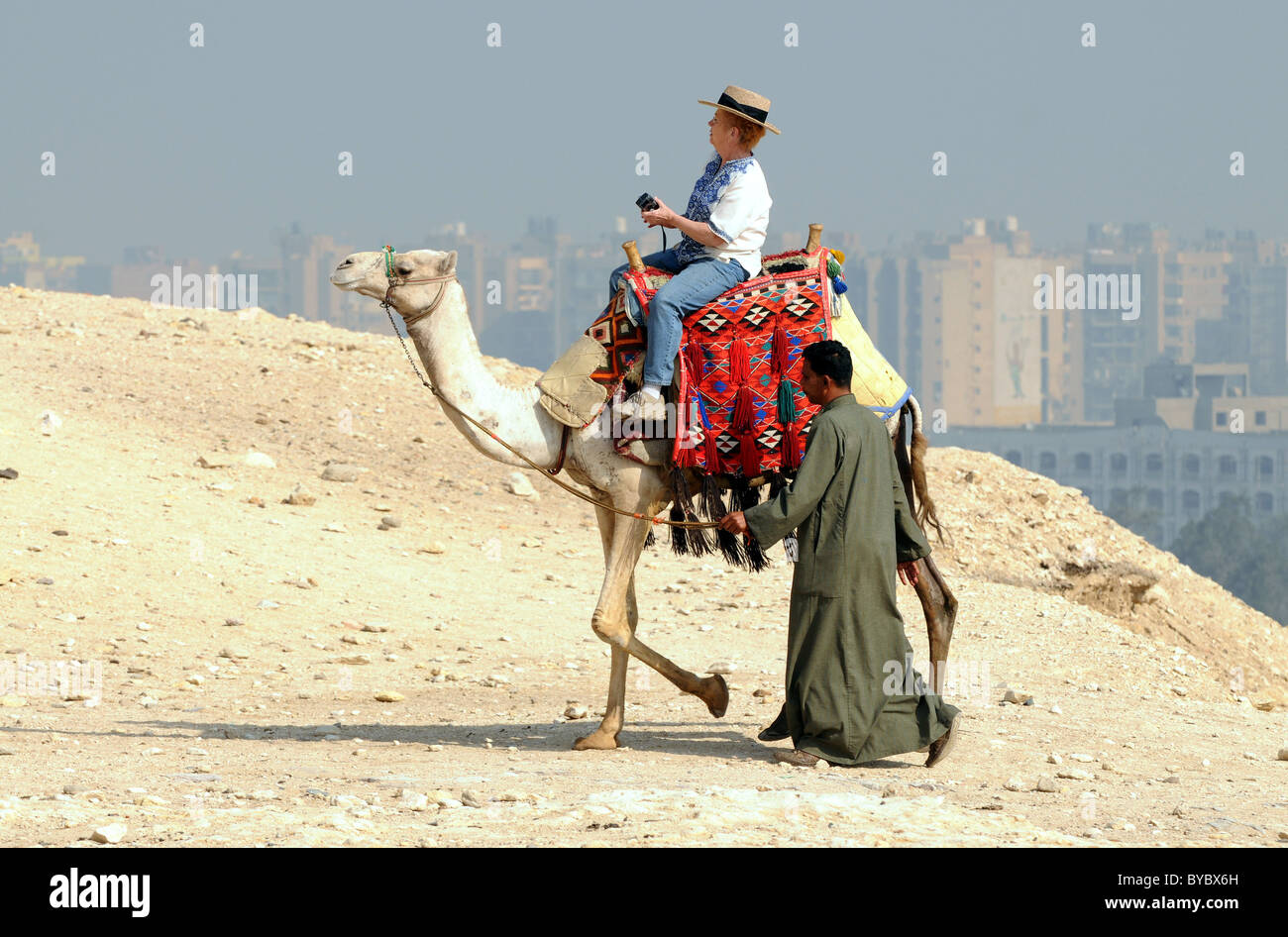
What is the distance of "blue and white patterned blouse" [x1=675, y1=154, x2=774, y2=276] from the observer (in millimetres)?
7895

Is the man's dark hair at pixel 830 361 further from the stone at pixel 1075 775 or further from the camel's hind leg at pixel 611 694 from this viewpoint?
the stone at pixel 1075 775

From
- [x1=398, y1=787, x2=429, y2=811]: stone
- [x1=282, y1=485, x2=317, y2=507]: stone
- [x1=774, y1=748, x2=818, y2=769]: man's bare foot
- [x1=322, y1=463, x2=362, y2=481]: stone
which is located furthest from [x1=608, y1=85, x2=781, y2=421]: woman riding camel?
[x1=322, y1=463, x2=362, y2=481]: stone

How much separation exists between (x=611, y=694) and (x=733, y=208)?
7.76 feet

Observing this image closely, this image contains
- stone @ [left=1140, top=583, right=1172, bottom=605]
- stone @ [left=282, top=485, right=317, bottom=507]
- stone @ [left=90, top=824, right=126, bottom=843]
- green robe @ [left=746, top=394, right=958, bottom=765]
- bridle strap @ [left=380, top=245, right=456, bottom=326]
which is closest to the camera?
stone @ [left=90, top=824, right=126, bottom=843]

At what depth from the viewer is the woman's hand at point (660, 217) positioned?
7703mm

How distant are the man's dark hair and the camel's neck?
1.36 metres

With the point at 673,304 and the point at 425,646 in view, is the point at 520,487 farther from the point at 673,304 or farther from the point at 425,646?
the point at 673,304

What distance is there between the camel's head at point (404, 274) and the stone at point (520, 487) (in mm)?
8677

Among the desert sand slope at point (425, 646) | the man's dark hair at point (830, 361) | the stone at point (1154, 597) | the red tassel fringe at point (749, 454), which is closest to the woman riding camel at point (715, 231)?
the red tassel fringe at point (749, 454)

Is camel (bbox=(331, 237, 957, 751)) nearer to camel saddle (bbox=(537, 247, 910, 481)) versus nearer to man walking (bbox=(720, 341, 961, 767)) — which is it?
camel saddle (bbox=(537, 247, 910, 481))

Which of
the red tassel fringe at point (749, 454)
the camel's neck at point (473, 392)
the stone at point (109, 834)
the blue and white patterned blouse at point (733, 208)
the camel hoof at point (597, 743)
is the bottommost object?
the camel hoof at point (597, 743)

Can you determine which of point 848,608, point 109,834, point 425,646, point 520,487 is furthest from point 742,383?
point 520,487

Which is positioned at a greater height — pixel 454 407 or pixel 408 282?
pixel 408 282

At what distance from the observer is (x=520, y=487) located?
54.1 feet
